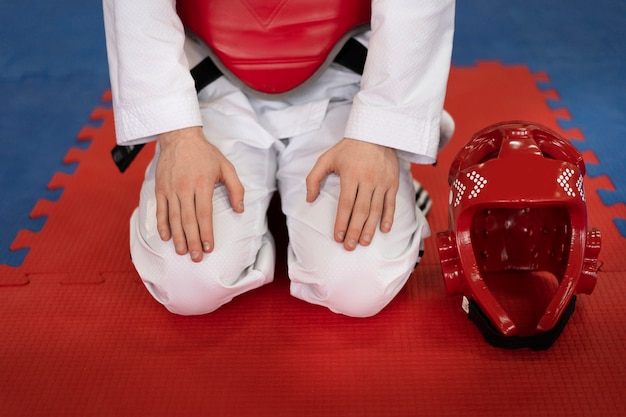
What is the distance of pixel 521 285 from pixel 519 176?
11.8 inches

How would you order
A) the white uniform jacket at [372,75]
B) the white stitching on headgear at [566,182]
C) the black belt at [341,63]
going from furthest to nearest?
the black belt at [341,63] < the white uniform jacket at [372,75] < the white stitching on headgear at [566,182]

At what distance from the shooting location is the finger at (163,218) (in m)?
1.03

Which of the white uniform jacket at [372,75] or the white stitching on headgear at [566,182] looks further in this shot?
the white uniform jacket at [372,75]

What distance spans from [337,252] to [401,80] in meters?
0.34

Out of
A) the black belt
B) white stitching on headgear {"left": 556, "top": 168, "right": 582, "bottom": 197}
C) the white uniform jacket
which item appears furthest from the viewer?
the black belt

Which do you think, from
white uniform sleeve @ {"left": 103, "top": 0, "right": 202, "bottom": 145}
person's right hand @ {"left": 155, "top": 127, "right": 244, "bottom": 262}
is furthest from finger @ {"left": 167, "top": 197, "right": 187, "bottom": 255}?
white uniform sleeve @ {"left": 103, "top": 0, "right": 202, "bottom": 145}

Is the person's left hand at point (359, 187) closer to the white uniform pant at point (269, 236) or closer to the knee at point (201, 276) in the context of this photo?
the white uniform pant at point (269, 236)

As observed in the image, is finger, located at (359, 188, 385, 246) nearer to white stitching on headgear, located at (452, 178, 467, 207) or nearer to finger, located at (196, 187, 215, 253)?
white stitching on headgear, located at (452, 178, 467, 207)

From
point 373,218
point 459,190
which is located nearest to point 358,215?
point 373,218

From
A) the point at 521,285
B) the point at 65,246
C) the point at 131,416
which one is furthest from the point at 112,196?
the point at 521,285

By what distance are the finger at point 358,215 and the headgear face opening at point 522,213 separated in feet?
0.52

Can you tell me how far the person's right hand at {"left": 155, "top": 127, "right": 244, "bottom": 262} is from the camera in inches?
40.6

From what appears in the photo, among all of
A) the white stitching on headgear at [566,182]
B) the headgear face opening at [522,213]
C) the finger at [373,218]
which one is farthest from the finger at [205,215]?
the white stitching on headgear at [566,182]

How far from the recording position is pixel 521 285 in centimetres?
118
